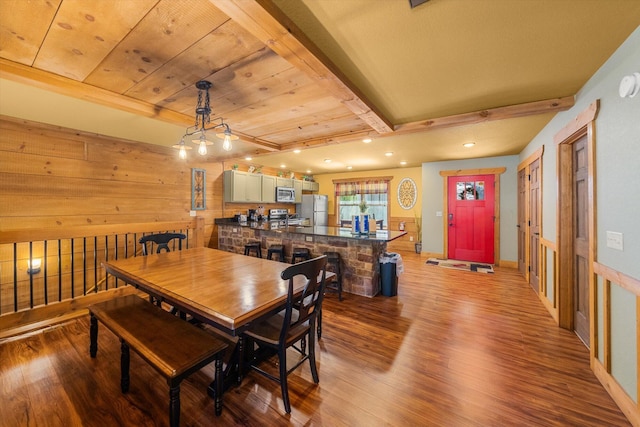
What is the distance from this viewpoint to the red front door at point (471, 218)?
205 inches

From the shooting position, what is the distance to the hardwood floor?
1481 mm

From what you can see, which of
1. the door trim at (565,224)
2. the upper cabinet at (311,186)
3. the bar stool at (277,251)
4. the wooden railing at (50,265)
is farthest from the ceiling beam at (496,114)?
the upper cabinet at (311,186)

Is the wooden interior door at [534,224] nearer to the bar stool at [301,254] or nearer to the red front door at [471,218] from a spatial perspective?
the red front door at [471,218]

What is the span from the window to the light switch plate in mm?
4852

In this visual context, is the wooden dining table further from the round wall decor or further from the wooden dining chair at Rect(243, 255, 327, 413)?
the round wall decor

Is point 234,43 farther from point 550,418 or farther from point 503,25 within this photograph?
point 550,418

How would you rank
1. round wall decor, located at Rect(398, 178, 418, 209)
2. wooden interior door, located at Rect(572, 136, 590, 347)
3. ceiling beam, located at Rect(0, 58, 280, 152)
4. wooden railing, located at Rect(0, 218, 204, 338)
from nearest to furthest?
ceiling beam, located at Rect(0, 58, 280, 152) → wooden interior door, located at Rect(572, 136, 590, 347) → wooden railing, located at Rect(0, 218, 204, 338) → round wall decor, located at Rect(398, 178, 418, 209)

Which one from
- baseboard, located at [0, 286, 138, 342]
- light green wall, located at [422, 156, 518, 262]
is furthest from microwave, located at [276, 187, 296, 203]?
baseboard, located at [0, 286, 138, 342]

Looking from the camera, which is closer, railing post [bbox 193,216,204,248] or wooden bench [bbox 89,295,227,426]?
wooden bench [bbox 89,295,227,426]

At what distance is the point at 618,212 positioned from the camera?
161cm

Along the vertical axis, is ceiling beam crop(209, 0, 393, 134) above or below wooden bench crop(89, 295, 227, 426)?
above

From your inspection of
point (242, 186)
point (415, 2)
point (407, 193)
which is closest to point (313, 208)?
point (242, 186)

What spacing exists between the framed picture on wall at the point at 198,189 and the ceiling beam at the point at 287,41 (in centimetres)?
385

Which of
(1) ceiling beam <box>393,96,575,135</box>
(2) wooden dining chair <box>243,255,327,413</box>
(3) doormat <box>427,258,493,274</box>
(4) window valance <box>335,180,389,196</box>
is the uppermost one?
(1) ceiling beam <box>393,96,575,135</box>
